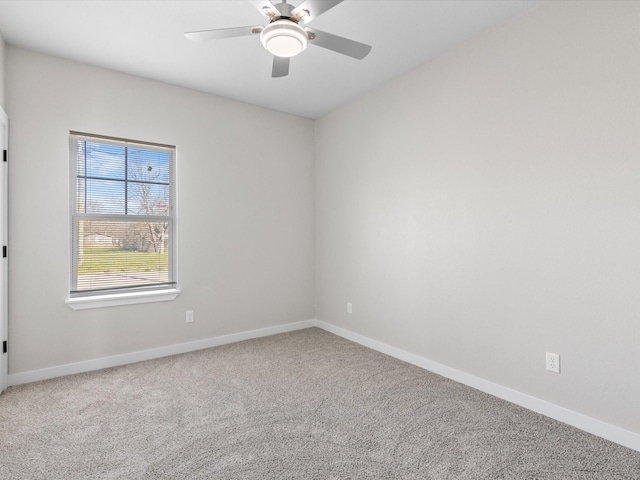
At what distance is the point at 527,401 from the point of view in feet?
8.05

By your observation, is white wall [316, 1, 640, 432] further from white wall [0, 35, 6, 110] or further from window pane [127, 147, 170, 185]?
white wall [0, 35, 6, 110]

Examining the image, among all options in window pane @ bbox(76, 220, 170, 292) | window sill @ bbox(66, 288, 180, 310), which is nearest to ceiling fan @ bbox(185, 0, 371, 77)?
window pane @ bbox(76, 220, 170, 292)

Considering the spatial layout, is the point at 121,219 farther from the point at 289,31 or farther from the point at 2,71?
the point at 289,31

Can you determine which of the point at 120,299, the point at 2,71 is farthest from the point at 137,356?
the point at 2,71

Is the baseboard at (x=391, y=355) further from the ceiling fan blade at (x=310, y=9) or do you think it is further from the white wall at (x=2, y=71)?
the ceiling fan blade at (x=310, y=9)

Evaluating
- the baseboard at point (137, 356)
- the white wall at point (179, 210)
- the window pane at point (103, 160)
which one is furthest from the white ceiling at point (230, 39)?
the baseboard at point (137, 356)

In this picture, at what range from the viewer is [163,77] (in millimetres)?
3396

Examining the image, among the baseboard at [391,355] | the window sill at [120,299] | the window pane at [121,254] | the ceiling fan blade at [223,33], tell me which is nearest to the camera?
the ceiling fan blade at [223,33]

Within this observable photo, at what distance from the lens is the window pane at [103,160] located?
10.6 feet

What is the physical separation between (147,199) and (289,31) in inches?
94.1

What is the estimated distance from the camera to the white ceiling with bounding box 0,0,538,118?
7.77ft

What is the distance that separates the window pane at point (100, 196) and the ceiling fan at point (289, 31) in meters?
1.91

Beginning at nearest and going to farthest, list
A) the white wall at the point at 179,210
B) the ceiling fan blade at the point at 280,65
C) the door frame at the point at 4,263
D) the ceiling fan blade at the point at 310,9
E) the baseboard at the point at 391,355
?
the ceiling fan blade at the point at 310,9, the baseboard at the point at 391,355, the ceiling fan blade at the point at 280,65, the door frame at the point at 4,263, the white wall at the point at 179,210

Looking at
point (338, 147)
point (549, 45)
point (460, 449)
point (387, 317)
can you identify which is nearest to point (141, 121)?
point (338, 147)
